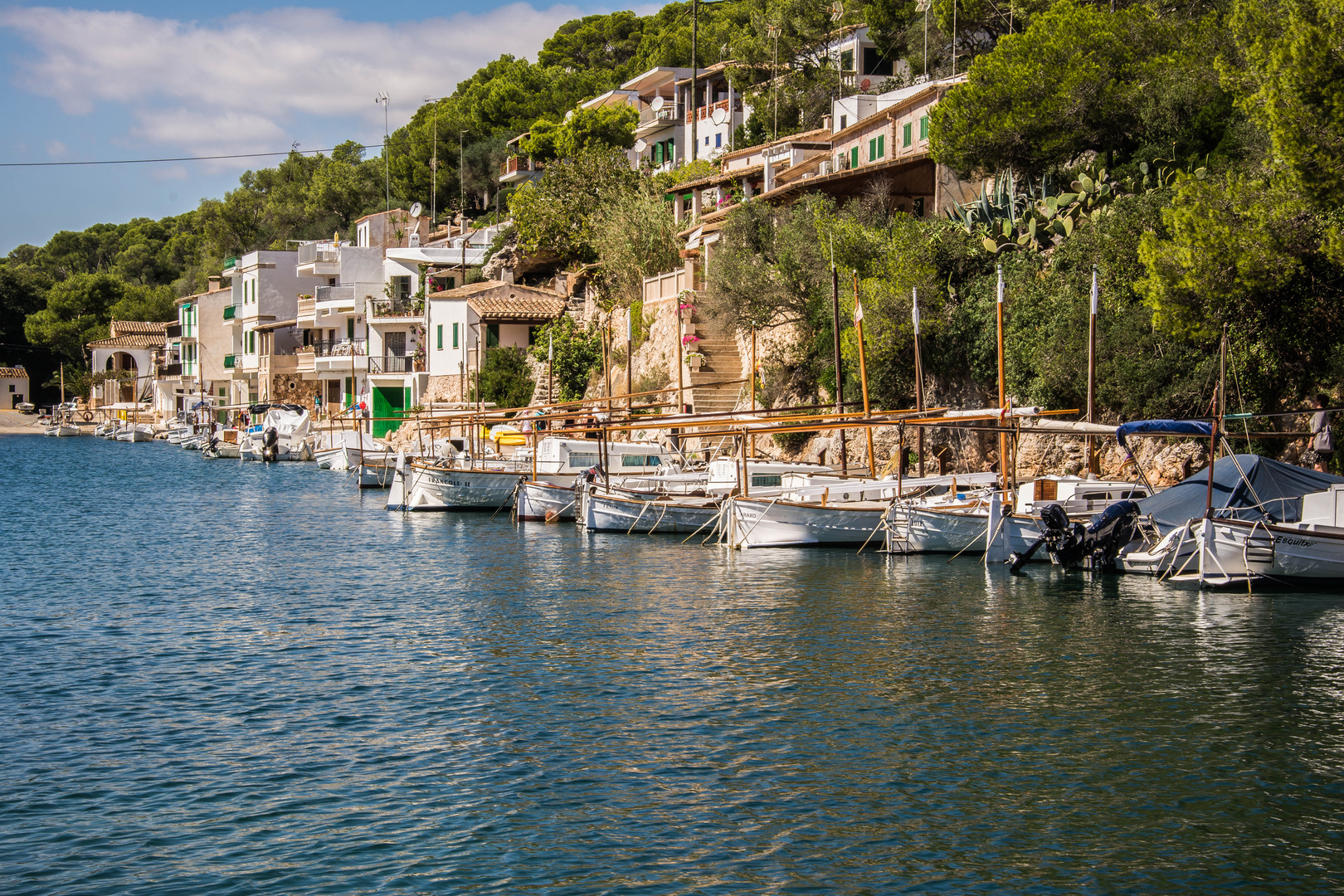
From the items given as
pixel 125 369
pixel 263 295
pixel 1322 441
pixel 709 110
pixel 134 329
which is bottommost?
pixel 1322 441

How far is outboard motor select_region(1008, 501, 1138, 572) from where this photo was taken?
27844mm

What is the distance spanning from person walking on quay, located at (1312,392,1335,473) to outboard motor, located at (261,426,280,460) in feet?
210

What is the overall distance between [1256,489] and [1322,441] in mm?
3996

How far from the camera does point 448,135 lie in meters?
103

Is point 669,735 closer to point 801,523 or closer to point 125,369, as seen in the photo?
point 801,523

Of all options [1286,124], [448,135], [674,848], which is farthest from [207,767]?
[448,135]

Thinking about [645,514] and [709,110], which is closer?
[645,514]

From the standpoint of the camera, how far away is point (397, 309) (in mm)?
80625

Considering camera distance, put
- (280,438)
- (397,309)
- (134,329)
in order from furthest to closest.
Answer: (134,329), (280,438), (397,309)

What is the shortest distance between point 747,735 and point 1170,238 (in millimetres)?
23990

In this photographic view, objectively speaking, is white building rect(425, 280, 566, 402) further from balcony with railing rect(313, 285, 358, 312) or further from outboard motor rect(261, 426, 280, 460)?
balcony with railing rect(313, 285, 358, 312)

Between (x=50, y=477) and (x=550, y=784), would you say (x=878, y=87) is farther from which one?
(x=550, y=784)

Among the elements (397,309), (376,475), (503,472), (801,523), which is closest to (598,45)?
(397,309)

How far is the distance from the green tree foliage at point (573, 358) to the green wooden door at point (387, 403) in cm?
1684
